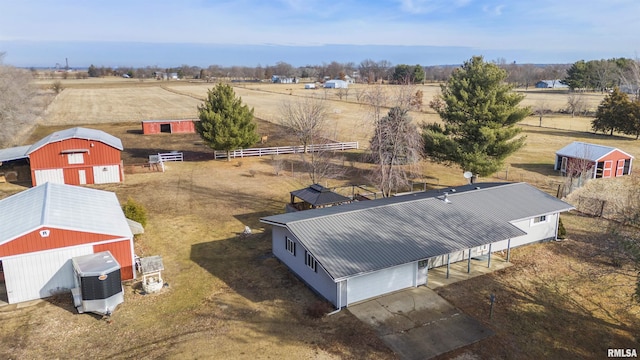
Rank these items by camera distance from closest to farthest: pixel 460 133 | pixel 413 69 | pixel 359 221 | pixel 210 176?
pixel 359 221, pixel 460 133, pixel 210 176, pixel 413 69

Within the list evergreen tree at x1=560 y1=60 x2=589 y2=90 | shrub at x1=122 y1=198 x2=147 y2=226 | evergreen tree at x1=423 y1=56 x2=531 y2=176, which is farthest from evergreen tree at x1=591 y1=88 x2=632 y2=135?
evergreen tree at x1=560 y1=60 x2=589 y2=90

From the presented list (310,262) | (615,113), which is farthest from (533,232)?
(615,113)

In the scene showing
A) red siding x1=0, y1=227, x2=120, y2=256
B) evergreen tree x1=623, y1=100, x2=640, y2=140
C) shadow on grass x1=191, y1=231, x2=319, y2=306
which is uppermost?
evergreen tree x1=623, y1=100, x2=640, y2=140

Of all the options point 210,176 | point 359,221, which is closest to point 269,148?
point 210,176

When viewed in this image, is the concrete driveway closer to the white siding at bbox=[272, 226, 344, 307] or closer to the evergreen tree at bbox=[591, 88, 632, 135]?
the white siding at bbox=[272, 226, 344, 307]

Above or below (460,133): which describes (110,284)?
below

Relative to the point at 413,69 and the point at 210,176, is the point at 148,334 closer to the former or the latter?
the point at 210,176
